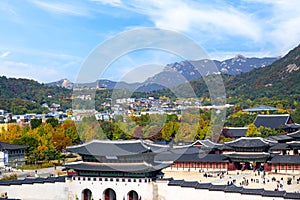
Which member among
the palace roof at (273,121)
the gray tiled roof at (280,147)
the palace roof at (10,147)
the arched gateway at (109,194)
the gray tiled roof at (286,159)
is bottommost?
the arched gateway at (109,194)

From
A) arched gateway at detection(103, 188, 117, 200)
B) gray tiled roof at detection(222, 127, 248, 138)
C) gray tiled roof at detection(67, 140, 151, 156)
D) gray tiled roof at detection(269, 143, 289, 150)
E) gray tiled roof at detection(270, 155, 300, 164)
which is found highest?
gray tiled roof at detection(67, 140, 151, 156)

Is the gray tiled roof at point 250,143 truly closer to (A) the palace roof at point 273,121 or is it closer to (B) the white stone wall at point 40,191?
(A) the palace roof at point 273,121

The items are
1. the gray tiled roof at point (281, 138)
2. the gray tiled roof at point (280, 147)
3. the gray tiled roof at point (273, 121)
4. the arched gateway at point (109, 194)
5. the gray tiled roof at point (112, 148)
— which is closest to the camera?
the gray tiled roof at point (112, 148)

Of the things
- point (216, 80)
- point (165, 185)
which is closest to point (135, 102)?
point (216, 80)

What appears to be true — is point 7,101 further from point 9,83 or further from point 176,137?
point 176,137

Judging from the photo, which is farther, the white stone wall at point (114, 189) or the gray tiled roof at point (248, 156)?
the gray tiled roof at point (248, 156)

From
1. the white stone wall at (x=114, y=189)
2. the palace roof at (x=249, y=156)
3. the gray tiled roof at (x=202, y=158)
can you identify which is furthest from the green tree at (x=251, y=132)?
the white stone wall at (x=114, y=189)

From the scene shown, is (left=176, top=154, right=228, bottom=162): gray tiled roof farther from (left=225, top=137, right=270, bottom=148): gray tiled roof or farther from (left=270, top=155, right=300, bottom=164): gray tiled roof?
(left=270, top=155, right=300, bottom=164): gray tiled roof

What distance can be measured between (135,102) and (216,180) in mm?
61336

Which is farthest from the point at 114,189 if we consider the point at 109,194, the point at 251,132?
the point at 251,132

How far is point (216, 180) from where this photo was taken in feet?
102

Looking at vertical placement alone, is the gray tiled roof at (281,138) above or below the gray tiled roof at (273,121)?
below

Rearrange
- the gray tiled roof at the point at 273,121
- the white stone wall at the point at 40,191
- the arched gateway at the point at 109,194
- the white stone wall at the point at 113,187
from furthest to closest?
the gray tiled roof at the point at 273,121 < the white stone wall at the point at 40,191 < the arched gateway at the point at 109,194 < the white stone wall at the point at 113,187

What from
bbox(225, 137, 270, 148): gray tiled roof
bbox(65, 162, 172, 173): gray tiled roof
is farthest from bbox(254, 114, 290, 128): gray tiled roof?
bbox(65, 162, 172, 173): gray tiled roof
